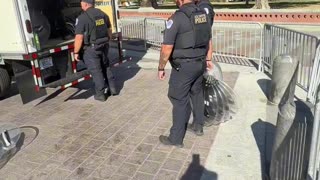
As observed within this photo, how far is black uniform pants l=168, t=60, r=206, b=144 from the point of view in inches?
157

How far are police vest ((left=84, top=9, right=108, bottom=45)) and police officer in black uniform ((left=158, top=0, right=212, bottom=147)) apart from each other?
2.25 meters

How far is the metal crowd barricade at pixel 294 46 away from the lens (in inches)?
228

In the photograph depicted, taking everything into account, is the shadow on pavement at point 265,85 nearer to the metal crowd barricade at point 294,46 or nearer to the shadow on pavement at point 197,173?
the metal crowd barricade at point 294,46

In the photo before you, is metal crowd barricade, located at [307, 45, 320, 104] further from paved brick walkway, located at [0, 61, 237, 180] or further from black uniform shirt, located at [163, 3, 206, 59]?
black uniform shirt, located at [163, 3, 206, 59]

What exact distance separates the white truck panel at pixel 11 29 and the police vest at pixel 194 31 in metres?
2.73

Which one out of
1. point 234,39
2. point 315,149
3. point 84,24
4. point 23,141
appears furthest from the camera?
point 234,39

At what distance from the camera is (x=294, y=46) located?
246 inches

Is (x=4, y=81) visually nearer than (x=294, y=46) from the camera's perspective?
No

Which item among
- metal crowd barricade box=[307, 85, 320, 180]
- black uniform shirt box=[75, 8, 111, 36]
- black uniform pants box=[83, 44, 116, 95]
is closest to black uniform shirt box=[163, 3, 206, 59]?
metal crowd barricade box=[307, 85, 320, 180]

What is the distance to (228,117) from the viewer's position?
498 cm

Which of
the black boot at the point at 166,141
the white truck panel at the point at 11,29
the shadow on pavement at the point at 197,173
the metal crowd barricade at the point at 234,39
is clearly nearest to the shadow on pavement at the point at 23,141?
the white truck panel at the point at 11,29

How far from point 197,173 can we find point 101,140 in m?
1.59

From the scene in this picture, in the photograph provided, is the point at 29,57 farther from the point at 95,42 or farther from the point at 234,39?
the point at 234,39

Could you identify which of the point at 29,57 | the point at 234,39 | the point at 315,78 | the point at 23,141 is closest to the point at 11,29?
the point at 29,57
